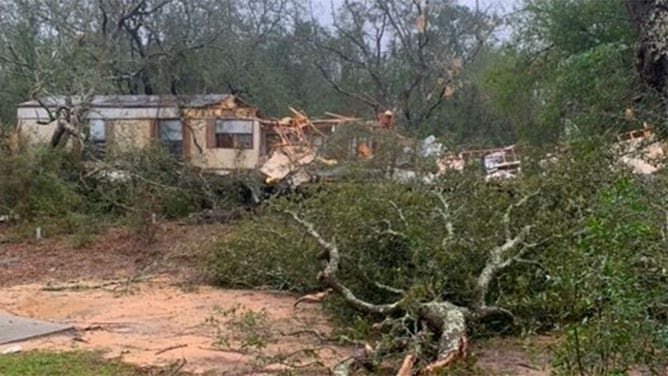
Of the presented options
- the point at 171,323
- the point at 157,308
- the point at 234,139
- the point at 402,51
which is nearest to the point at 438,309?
the point at 171,323

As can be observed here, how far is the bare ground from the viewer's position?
675cm

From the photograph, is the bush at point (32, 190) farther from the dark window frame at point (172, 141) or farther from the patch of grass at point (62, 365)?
the patch of grass at point (62, 365)

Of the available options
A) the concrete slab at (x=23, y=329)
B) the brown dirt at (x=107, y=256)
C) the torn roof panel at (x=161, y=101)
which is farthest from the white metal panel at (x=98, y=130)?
the concrete slab at (x=23, y=329)

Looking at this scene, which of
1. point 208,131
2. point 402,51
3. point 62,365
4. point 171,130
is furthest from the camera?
point 402,51

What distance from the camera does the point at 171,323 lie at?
8.58m

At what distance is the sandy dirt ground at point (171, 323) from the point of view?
6820 mm

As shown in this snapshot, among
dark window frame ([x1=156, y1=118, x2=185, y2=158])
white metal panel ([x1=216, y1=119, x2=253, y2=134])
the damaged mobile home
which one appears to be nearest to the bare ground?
the damaged mobile home

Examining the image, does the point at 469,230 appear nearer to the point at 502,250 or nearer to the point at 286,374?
the point at 502,250

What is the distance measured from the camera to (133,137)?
1945 cm

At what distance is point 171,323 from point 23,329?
1445 mm

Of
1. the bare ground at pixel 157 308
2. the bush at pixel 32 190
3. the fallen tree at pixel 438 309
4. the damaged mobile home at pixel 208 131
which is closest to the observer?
the fallen tree at pixel 438 309

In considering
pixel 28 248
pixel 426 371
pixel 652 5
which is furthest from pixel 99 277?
pixel 652 5

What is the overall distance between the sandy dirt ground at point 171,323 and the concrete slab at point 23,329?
162 millimetres

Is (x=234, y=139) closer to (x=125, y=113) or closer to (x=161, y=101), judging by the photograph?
(x=161, y=101)
